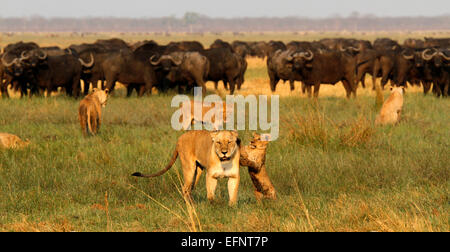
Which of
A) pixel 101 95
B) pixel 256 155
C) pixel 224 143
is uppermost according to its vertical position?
pixel 224 143

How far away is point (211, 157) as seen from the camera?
5773 millimetres

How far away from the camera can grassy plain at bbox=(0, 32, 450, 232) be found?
5.61 meters

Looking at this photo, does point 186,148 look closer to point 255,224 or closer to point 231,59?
point 255,224

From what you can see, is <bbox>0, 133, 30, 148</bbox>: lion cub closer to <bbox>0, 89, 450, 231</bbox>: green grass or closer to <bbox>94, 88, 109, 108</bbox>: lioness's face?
Answer: <bbox>0, 89, 450, 231</bbox>: green grass

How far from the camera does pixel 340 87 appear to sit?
23.8 metres

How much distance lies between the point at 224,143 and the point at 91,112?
18.5 ft

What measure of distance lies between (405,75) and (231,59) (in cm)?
641

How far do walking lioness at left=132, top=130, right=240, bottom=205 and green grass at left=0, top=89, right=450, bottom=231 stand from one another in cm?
19

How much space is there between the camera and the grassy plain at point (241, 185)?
5609mm

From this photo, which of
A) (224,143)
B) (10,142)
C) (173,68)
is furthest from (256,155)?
(173,68)

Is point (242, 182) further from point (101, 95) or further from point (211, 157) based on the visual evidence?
point (101, 95)

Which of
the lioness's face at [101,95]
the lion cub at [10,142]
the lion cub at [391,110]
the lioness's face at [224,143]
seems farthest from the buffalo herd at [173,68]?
the lioness's face at [224,143]

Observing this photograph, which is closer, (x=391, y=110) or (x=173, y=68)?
(x=391, y=110)

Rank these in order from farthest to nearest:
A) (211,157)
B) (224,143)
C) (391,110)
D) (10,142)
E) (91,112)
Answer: (391,110) < (91,112) < (10,142) < (211,157) < (224,143)
